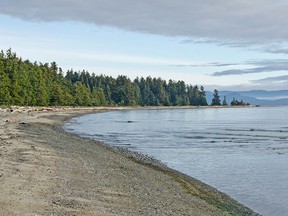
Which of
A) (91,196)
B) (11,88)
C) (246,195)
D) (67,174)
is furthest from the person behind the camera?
(11,88)

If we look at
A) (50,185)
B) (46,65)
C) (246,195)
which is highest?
(46,65)

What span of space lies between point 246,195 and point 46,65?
155m

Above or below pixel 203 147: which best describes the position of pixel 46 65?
above

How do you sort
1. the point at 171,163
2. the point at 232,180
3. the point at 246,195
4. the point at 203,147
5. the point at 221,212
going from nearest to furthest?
the point at 221,212 < the point at 246,195 < the point at 232,180 < the point at 171,163 < the point at 203,147

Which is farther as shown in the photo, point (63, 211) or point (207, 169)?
point (207, 169)

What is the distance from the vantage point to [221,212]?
16516 millimetres

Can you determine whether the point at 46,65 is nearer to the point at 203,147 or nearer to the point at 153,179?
the point at 203,147

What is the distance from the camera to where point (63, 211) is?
1246cm

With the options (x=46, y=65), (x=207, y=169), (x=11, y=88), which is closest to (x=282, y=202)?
(x=207, y=169)

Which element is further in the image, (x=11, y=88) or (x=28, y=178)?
(x=11, y=88)

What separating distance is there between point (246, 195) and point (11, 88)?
97.9m

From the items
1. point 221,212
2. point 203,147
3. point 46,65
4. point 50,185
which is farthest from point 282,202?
point 46,65

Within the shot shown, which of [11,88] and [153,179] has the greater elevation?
[11,88]

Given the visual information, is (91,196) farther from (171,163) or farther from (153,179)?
(171,163)
